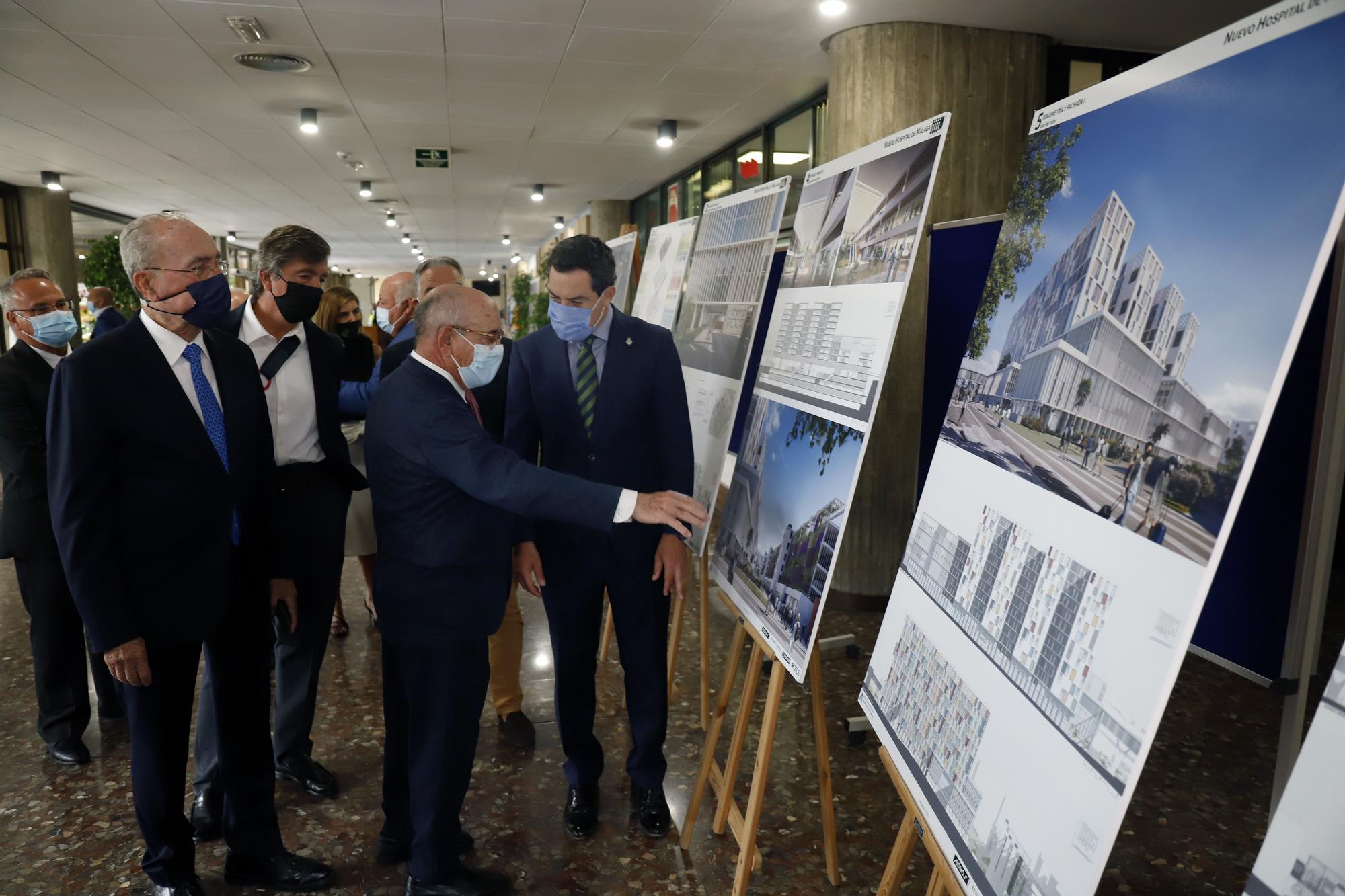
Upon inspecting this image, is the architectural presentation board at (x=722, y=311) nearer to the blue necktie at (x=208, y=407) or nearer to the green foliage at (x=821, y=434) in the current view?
the green foliage at (x=821, y=434)

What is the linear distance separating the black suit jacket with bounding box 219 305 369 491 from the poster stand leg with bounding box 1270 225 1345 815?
2.57 meters

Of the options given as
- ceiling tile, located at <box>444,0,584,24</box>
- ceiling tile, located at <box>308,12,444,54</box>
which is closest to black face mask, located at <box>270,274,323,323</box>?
ceiling tile, located at <box>444,0,584,24</box>

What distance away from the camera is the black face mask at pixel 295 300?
2.70 metres

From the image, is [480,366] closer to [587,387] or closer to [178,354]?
[587,387]

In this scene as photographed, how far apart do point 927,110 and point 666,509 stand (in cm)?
348

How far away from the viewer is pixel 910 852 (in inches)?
64.3

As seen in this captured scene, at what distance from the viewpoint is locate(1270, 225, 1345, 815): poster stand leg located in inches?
76.3

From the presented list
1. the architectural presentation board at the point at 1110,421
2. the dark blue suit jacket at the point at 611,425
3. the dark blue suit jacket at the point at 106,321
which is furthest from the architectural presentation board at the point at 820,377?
the dark blue suit jacket at the point at 106,321

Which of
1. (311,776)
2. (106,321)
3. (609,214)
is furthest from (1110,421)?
(609,214)

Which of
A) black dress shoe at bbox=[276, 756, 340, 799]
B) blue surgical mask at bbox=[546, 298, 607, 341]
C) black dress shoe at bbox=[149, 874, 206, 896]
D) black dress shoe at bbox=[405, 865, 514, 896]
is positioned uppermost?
blue surgical mask at bbox=[546, 298, 607, 341]

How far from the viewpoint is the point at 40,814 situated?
2.90 m

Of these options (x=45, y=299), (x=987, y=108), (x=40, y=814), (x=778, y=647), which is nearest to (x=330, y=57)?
(x=45, y=299)

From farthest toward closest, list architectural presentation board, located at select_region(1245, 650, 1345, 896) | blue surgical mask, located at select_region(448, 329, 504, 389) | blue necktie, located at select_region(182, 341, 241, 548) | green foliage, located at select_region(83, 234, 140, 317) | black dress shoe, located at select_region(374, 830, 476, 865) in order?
green foliage, located at select_region(83, 234, 140, 317) → black dress shoe, located at select_region(374, 830, 476, 865) → blue surgical mask, located at select_region(448, 329, 504, 389) → blue necktie, located at select_region(182, 341, 241, 548) → architectural presentation board, located at select_region(1245, 650, 1345, 896)

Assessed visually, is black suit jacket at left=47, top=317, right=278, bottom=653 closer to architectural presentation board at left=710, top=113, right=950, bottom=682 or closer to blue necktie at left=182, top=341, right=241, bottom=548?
blue necktie at left=182, top=341, right=241, bottom=548
